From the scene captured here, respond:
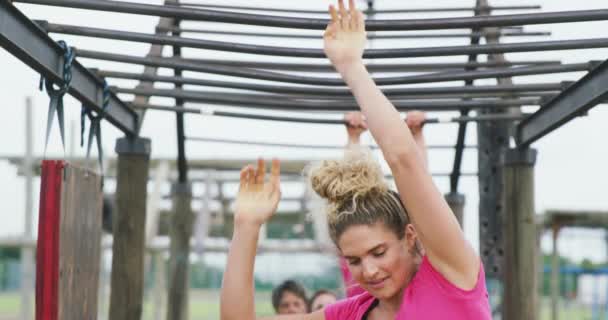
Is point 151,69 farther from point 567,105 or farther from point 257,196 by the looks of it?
point 257,196

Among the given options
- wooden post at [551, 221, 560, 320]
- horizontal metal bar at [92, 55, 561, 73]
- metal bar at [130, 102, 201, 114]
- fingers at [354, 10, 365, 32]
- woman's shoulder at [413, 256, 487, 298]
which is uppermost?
horizontal metal bar at [92, 55, 561, 73]

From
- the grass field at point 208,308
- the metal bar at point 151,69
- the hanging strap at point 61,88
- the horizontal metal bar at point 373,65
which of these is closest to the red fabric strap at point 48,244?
the hanging strap at point 61,88

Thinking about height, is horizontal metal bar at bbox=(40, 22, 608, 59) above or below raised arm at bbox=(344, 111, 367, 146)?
above

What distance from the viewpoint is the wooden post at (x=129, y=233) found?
4781mm

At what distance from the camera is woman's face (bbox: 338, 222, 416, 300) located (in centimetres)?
256

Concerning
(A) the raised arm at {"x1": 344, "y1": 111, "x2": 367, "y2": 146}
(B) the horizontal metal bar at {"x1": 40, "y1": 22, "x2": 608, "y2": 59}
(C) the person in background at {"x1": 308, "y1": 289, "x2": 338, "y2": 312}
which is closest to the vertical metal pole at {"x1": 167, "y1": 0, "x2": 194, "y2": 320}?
(C) the person in background at {"x1": 308, "y1": 289, "x2": 338, "y2": 312}

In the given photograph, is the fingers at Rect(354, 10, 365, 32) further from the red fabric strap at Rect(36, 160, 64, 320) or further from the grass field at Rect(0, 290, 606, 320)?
the grass field at Rect(0, 290, 606, 320)

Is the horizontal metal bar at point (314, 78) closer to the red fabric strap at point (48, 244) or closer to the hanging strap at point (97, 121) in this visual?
the hanging strap at point (97, 121)

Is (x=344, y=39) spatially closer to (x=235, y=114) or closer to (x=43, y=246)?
(x=43, y=246)

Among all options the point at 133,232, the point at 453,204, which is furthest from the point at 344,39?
the point at 453,204

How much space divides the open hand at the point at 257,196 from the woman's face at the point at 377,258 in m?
0.22

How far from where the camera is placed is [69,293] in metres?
3.39

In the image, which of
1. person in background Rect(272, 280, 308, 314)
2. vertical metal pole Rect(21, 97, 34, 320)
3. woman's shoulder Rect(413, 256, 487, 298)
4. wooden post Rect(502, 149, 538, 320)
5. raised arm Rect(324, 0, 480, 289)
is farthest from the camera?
vertical metal pole Rect(21, 97, 34, 320)

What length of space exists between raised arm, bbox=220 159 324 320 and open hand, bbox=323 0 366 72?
1.03 feet
